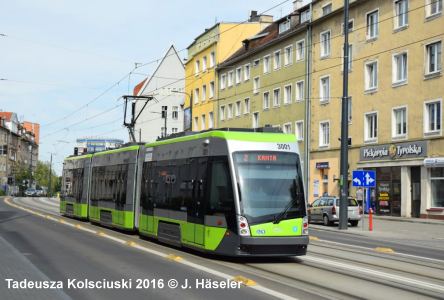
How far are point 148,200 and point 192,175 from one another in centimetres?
346

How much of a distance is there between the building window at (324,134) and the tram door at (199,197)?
3065 cm

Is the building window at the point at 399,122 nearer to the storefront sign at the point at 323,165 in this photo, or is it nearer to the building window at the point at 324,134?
the building window at the point at 324,134

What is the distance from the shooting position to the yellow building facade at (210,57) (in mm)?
62844

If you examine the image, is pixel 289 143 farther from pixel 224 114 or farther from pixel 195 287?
pixel 224 114

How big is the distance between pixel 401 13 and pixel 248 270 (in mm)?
28970

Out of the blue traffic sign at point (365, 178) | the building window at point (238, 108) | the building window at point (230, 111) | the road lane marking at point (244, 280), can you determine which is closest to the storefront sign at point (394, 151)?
the blue traffic sign at point (365, 178)

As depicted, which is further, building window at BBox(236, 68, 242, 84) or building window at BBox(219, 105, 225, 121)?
building window at BBox(219, 105, 225, 121)

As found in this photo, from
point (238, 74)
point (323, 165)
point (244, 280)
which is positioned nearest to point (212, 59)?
point (238, 74)

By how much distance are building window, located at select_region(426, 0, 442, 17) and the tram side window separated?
81.6 ft

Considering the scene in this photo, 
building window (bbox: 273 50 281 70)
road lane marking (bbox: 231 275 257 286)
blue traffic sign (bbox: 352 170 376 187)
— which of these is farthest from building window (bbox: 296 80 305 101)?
road lane marking (bbox: 231 275 257 286)

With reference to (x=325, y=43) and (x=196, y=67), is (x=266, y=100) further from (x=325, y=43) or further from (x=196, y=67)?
(x=196, y=67)

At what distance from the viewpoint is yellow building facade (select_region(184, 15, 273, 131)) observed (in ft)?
206

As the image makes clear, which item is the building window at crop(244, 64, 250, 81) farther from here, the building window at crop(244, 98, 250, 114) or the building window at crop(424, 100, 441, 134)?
the building window at crop(424, 100, 441, 134)

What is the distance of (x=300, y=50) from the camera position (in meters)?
47.1
